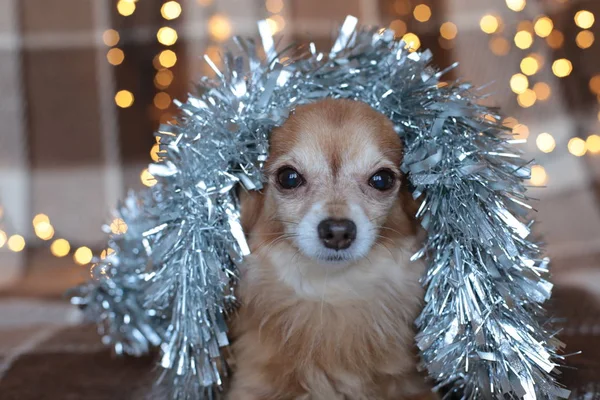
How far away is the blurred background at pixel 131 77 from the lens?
7.20 feet

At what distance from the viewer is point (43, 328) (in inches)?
64.5

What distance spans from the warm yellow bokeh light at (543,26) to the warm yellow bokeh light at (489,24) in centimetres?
12

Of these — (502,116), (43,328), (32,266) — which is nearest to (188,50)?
(32,266)

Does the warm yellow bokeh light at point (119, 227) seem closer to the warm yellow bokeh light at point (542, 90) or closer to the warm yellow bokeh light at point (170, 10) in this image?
the warm yellow bokeh light at point (170, 10)

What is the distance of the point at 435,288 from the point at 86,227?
60.3 inches

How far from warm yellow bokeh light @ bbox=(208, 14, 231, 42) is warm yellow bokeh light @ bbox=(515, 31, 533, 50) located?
943mm

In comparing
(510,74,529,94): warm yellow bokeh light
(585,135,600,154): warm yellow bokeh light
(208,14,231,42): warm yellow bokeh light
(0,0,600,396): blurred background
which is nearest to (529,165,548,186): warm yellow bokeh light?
(0,0,600,396): blurred background

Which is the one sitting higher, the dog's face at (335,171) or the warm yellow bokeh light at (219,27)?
the warm yellow bokeh light at (219,27)

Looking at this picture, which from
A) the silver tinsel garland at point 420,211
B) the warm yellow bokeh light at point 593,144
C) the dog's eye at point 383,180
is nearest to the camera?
the silver tinsel garland at point 420,211

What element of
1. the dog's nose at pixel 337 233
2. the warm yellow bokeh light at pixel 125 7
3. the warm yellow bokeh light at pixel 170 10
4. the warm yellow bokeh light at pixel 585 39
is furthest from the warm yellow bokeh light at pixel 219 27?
the dog's nose at pixel 337 233

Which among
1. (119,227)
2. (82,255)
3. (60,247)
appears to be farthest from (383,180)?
(60,247)

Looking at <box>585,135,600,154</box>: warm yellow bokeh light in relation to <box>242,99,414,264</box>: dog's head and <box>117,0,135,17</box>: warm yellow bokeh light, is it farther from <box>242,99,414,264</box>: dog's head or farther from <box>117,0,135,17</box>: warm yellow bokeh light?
<box>117,0,135,17</box>: warm yellow bokeh light

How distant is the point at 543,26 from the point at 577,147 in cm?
40

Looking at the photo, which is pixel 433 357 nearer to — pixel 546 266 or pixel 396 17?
pixel 546 266
